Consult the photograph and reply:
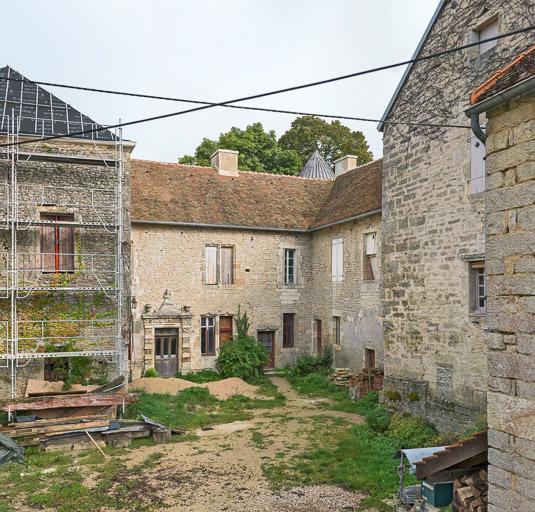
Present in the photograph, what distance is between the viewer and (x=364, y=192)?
17.7 m

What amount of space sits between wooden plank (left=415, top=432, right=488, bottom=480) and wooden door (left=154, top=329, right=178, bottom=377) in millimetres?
13665

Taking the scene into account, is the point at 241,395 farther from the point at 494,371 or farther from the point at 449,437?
the point at 494,371

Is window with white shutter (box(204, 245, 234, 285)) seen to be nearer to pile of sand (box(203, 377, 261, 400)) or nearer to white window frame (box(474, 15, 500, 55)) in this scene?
pile of sand (box(203, 377, 261, 400))

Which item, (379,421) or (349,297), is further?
(349,297)

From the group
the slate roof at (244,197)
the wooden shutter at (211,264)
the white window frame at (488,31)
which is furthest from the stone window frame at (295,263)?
the white window frame at (488,31)

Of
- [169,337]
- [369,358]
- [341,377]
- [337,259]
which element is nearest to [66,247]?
[169,337]

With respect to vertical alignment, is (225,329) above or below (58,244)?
below

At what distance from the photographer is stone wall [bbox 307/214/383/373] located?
15.8m

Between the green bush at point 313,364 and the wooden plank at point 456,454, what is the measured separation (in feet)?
43.1

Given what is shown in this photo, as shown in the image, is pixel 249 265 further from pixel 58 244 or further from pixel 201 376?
pixel 58 244

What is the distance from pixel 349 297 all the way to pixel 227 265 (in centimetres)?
468

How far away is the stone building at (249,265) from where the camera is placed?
56.3 ft

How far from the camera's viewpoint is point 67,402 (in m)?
11.1

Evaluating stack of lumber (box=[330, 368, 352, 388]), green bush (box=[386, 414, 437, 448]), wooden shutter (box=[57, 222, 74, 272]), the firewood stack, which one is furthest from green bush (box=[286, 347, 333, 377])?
the firewood stack
